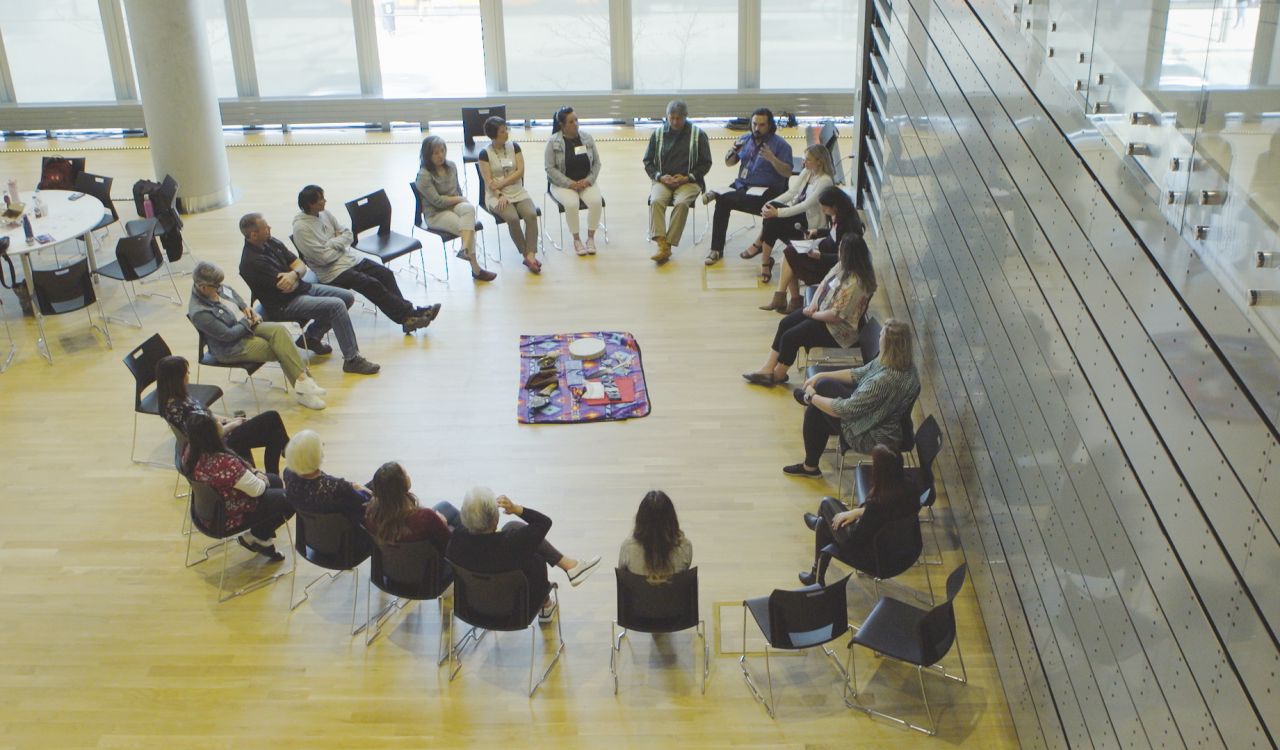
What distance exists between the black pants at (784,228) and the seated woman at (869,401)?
3100 mm

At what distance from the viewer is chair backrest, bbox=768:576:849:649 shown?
571cm

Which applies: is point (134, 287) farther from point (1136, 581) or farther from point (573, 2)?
point (1136, 581)

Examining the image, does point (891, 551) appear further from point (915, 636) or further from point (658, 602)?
point (658, 602)

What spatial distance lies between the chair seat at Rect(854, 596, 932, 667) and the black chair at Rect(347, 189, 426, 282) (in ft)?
18.7

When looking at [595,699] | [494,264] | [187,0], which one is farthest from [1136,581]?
[187,0]

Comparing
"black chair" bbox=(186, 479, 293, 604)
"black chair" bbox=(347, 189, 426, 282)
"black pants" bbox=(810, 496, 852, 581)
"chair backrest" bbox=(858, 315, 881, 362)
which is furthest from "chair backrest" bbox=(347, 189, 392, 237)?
"black pants" bbox=(810, 496, 852, 581)

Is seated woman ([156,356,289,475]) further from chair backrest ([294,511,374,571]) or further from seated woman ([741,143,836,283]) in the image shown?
seated woman ([741,143,836,283])

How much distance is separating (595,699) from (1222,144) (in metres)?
3.91

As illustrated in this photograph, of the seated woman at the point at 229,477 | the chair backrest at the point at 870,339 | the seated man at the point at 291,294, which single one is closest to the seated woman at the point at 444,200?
the seated man at the point at 291,294

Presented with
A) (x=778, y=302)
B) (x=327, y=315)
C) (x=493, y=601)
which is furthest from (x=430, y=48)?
(x=493, y=601)

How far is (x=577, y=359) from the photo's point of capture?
9.43 metres

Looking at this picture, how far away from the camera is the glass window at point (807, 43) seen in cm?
1490

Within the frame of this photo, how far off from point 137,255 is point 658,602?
6052mm

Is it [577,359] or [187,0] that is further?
[187,0]
